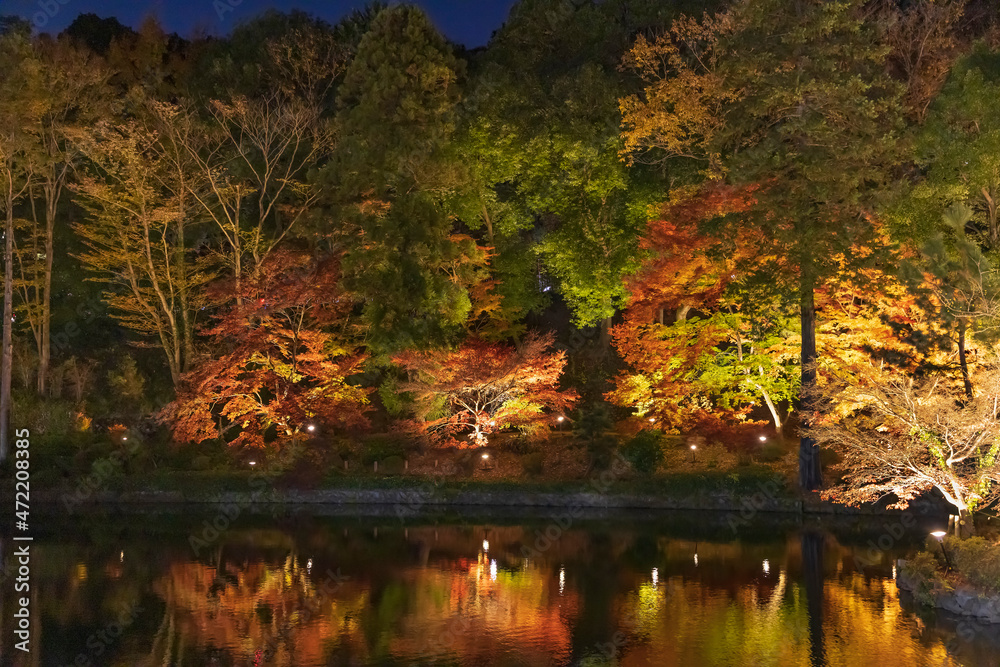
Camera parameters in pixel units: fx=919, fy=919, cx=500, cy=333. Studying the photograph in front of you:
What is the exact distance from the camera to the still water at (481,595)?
1362 cm

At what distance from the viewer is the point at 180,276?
3466 centimetres

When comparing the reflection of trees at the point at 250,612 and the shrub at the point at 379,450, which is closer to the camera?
the reflection of trees at the point at 250,612

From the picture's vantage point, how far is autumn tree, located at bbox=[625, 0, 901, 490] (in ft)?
76.0

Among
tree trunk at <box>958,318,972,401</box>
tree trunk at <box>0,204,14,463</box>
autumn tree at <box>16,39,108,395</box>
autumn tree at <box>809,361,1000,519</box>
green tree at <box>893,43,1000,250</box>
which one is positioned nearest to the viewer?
autumn tree at <box>809,361,1000,519</box>

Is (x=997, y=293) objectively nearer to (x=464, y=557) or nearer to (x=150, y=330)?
(x=464, y=557)

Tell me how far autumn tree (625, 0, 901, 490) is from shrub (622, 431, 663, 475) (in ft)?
13.8

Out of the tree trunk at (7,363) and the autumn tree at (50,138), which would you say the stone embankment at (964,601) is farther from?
the autumn tree at (50,138)

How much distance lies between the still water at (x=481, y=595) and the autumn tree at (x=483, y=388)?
4737 millimetres

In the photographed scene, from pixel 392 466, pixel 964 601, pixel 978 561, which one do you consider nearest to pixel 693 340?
pixel 392 466

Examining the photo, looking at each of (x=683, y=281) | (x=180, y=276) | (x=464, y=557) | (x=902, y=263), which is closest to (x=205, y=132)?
(x=180, y=276)

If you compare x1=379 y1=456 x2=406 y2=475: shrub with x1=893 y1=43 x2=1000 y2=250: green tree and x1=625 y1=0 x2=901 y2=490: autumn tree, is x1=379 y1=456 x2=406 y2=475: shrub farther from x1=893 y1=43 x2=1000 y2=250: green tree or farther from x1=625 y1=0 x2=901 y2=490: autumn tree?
x1=893 y1=43 x2=1000 y2=250: green tree

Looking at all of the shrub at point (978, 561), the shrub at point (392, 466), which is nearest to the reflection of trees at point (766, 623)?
the shrub at point (978, 561)

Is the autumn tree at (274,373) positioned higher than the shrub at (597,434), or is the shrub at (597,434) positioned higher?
the autumn tree at (274,373)

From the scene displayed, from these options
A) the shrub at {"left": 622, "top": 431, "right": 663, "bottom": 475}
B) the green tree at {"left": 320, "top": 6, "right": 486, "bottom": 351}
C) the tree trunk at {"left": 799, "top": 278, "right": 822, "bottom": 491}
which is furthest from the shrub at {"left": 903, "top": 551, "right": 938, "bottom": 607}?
the green tree at {"left": 320, "top": 6, "right": 486, "bottom": 351}
